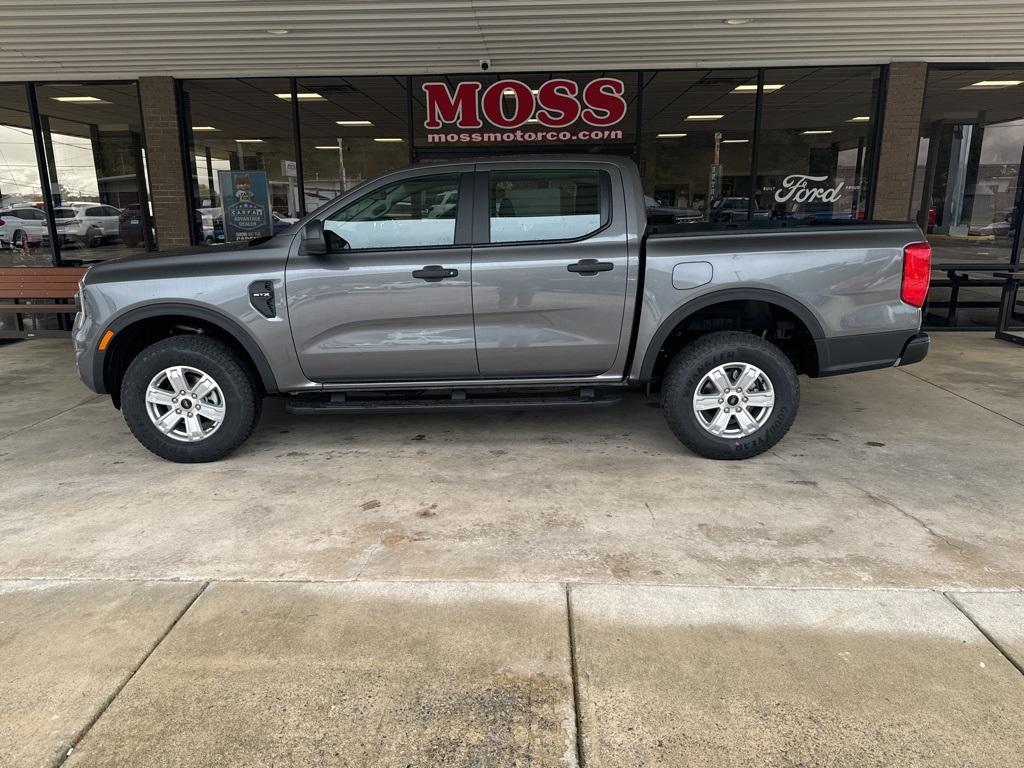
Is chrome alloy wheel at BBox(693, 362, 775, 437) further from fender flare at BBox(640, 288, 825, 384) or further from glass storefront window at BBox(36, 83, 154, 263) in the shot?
glass storefront window at BBox(36, 83, 154, 263)

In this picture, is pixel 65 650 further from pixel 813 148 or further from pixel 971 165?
pixel 971 165

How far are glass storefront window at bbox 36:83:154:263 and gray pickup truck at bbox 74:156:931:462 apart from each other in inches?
225

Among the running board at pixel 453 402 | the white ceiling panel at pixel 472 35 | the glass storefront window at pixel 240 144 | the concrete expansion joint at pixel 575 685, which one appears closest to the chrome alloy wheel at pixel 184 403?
the running board at pixel 453 402

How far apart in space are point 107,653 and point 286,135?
8169mm

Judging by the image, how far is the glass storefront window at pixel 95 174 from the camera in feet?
30.6

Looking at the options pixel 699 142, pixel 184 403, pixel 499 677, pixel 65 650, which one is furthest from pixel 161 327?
pixel 699 142

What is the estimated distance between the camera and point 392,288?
4.51m

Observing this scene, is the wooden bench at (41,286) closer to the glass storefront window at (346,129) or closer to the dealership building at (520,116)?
the dealership building at (520,116)

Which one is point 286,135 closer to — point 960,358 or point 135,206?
point 135,206

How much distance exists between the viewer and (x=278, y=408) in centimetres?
612

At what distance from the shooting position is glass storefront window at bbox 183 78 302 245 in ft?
29.9

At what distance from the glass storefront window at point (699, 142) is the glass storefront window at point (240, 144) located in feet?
15.2

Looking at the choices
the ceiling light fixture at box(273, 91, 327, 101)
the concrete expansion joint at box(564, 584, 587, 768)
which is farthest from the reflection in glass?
the concrete expansion joint at box(564, 584, 587, 768)

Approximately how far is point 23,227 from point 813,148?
10426mm
